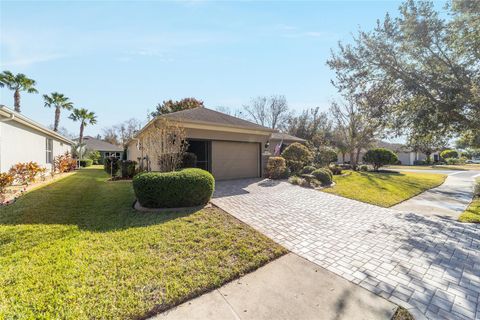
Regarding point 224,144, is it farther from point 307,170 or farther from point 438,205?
point 438,205

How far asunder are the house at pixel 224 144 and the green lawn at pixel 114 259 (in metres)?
5.97

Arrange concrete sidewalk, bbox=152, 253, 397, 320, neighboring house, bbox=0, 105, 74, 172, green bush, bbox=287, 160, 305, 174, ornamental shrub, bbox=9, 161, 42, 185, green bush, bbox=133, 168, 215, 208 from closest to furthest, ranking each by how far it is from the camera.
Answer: concrete sidewalk, bbox=152, 253, 397, 320
green bush, bbox=133, 168, 215, 208
neighboring house, bbox=0, 105, 74, 172
ornamental shrub, bbox=9, 161, 42, 185
green bush, bbox=287, 160, 305, 174

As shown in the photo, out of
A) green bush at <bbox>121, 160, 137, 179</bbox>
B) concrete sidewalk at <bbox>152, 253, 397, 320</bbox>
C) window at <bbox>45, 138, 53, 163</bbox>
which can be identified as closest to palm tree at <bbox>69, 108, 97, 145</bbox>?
window at <bbox>45, 138, 53, 163</bbox>

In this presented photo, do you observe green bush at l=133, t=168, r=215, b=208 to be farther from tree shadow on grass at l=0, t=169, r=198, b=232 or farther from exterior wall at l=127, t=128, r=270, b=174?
exterior wall at l=127, t=128, r=270, b=174

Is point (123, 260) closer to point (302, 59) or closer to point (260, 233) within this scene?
point (260, 233)

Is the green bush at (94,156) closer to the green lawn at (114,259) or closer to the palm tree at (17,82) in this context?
the palm tree at (17,82)

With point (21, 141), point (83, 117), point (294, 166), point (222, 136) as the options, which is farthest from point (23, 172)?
point (83, 117)

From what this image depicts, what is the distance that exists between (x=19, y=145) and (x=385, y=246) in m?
15.3

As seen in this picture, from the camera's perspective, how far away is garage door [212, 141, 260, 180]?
1234cm

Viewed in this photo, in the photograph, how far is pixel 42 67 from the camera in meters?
9.12

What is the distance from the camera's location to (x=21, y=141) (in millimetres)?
10594

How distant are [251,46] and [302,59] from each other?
256 cm

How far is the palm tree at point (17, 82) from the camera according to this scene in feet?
63.2

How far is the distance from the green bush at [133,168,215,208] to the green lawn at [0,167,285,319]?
0.52 m
